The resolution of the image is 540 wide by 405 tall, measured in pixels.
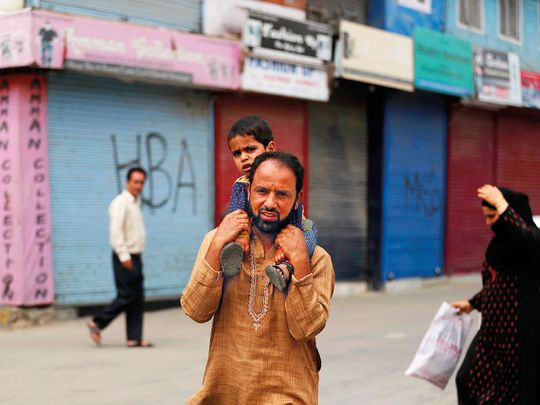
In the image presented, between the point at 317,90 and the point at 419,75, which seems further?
the point at 419,75

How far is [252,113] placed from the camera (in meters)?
13.9

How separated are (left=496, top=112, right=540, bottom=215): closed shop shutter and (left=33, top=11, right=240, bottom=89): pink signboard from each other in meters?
8.86

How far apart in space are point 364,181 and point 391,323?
5026 millimetres

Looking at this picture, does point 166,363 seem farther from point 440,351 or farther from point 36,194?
point 36,194

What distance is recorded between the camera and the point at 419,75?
1627 centimetres

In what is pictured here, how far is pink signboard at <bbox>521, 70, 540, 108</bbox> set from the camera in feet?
63.6

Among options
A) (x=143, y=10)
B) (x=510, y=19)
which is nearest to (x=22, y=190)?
(x=143, y=10)

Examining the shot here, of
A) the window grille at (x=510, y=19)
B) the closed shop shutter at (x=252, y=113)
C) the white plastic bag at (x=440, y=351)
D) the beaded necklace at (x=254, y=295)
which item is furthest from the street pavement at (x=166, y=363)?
the window grille at (x=510, y=19)

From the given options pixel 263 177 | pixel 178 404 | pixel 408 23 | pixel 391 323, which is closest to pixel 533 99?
pixel 408 23

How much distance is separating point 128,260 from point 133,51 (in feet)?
11.8

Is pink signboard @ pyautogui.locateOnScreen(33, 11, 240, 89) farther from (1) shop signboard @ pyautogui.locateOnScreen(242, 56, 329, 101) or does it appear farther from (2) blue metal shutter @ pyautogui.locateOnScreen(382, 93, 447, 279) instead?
(2) blue metal shutter @ pyautogui.locateOnScreen(382, 93, 447, 279)

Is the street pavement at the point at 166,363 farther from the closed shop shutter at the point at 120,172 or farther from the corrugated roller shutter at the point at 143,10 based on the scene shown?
the corrugated roller shutter at the point at 143,10

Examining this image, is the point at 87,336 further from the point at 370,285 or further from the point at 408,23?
the point at 408,23

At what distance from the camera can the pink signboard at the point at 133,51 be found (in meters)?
10.6
